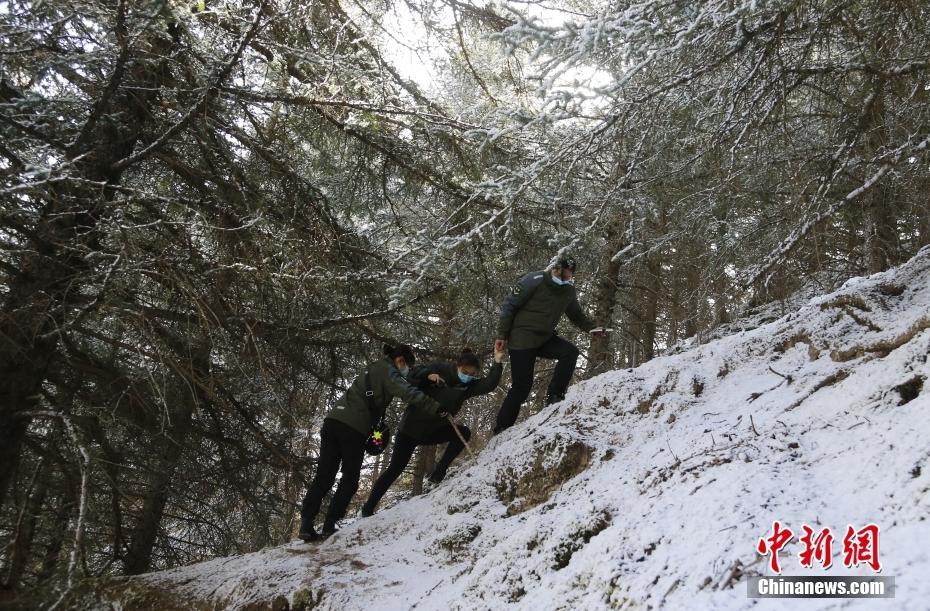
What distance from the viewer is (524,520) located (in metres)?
4.29

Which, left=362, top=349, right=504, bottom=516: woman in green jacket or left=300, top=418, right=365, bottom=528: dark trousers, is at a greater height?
left=362, top=349, right=504, bottom=516: woman in green jacket

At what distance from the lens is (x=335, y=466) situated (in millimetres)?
5594

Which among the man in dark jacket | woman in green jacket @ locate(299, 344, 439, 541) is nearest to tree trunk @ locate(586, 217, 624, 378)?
the man in dark jacket

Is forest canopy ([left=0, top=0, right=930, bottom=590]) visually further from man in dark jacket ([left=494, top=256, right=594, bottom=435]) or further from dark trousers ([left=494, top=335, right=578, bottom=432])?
dark trousers ([left=494, top=335, right=578, bottom=432])

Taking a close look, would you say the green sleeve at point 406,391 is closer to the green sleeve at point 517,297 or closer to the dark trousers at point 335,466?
the dark trousers at point 335,466

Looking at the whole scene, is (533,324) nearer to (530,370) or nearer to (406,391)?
(530,370)

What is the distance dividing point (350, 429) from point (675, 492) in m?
3.31

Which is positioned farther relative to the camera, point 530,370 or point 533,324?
point 530,370

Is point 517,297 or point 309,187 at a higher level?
point 309,187

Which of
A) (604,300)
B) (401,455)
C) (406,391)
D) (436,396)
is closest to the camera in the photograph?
(406,391)

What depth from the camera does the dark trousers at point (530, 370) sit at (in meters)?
6.09

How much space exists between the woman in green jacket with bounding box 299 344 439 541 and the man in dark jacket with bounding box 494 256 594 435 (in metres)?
1.05

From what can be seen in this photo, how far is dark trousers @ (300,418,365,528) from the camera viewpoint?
18.1 ft

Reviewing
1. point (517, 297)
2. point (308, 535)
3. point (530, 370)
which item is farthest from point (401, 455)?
point (517, 297)
